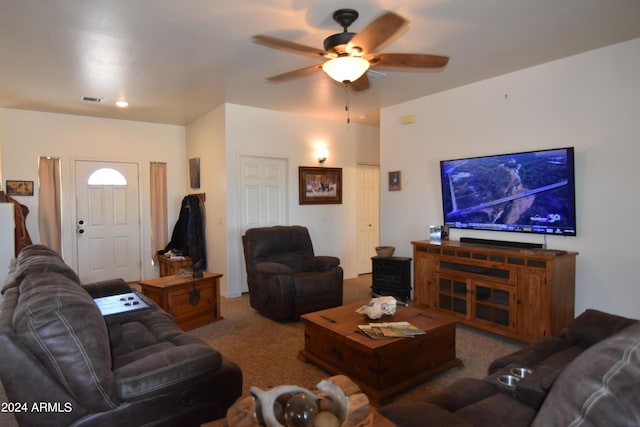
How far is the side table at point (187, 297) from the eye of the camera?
3.57 meters

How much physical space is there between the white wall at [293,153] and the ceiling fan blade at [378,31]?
2.94 metres

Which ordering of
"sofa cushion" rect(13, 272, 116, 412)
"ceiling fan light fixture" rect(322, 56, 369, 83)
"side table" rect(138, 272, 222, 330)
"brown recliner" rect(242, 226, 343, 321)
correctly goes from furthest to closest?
"brown recliner" rect(242, 226, 343, 321) < "side table" rect(138, 272, 222, 330) < "ceiling fan light fixture" rect(322, 56, 369, 83) < "sofa cushion" rect(13, 272, 116, 412)

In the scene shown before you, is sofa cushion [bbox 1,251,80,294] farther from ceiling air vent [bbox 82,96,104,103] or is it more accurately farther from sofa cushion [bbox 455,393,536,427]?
ceiling air vent [bbox 82,96,104,103]

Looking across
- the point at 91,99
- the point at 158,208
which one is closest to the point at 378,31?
the point at 91,99

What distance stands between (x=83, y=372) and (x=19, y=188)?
5007mm

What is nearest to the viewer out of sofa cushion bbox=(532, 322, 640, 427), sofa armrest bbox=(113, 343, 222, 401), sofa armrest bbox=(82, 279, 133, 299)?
sofa cushion bbox=(532, 322, 640, 427)

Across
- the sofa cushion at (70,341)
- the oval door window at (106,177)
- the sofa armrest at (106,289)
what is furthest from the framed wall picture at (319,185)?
the sofa cushion at (70,341)

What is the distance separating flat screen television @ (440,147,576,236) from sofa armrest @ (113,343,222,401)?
3.09 metres

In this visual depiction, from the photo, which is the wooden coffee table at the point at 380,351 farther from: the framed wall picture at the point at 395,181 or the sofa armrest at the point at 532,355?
the framed wall picture at the point at 395,181

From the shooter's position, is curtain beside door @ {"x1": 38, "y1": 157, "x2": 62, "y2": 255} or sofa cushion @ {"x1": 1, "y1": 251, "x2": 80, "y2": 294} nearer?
sofa cushion @ {"x1": 1, "y1": 251, "x2": 80, "y2": 294}

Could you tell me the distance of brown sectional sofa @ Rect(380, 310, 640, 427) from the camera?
2.72ft

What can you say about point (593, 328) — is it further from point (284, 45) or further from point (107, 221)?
point (107, 221)

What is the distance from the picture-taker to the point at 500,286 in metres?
3.39

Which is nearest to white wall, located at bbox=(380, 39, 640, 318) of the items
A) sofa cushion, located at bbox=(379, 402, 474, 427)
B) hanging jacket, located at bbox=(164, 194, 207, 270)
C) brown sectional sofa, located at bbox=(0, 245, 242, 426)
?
sofa cushion, located at bbox=(379, 402, 474, 427)
